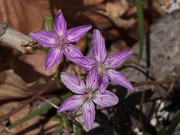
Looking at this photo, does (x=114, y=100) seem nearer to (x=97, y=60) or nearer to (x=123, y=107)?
(x=97, y=60)

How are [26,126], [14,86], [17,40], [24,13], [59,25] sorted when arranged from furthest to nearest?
[24,13], [26,126], [14,86], [17,40], [59,25]

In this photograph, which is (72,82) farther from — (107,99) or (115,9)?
(115,9)

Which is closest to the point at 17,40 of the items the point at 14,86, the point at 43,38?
the point at 43,38

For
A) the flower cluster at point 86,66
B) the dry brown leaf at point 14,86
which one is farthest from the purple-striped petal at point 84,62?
the dry brown leaf at point 14,86

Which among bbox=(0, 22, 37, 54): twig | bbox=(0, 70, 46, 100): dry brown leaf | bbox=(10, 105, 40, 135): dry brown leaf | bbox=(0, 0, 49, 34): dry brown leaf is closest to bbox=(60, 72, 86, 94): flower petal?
bbox=(0, 22, 37, 54): twig

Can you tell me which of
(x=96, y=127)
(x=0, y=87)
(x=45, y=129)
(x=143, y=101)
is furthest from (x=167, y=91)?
(x=0, y=87)

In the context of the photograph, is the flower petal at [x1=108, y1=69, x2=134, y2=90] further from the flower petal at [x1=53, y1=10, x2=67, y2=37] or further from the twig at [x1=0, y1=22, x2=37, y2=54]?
the twig at [x1=0, y1=22, x2=37, y2=54]
